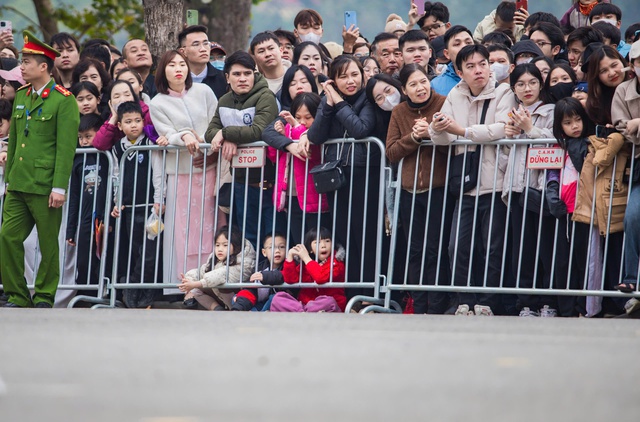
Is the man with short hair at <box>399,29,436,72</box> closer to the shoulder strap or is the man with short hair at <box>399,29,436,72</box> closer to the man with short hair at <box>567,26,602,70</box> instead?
the man with short hair at <box>567,26,602,70</box>

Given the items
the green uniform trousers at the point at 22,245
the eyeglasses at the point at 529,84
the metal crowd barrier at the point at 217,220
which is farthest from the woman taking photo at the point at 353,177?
the green uniform trousers at the point at 22,245

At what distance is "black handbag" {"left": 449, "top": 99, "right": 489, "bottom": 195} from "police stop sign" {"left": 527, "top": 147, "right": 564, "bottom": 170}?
43 cm

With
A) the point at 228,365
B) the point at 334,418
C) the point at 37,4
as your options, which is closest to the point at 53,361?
the point at 228,365

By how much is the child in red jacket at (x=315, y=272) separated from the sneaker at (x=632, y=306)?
223cm

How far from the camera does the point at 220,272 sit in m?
9.75

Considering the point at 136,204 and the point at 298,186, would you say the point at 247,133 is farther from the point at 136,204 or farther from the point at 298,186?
the point at 136,204

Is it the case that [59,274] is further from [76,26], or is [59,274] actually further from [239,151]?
[76,26]

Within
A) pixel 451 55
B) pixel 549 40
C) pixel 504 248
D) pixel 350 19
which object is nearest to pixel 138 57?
pixel 350 19

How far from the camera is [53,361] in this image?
17.9 ft

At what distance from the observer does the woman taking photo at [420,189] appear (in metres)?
9.30

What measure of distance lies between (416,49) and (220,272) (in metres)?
2.91

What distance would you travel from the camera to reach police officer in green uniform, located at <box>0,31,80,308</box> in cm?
997

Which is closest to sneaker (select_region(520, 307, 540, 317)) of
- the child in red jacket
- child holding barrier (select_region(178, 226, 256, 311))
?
the child in red jacket

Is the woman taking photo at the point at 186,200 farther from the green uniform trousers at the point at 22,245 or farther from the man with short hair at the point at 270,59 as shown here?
the man with short hair at the point at 270,59
